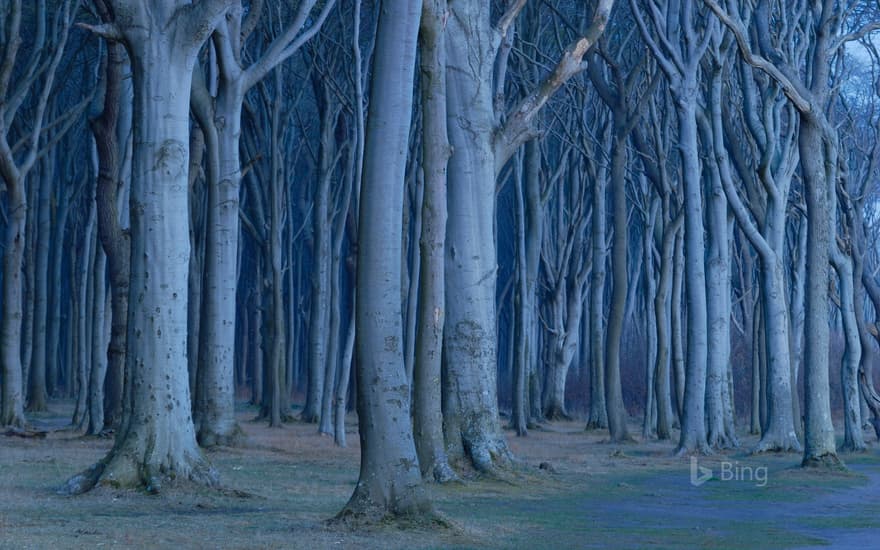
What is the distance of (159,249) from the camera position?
12.4 metres

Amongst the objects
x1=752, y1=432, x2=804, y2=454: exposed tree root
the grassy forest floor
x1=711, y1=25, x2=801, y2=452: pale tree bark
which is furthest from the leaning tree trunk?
x1=752, y1=432, x2=804, y2=454: exposed tree root

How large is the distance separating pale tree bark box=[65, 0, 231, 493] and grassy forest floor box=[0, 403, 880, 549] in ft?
1.63

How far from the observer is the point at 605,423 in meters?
29.7

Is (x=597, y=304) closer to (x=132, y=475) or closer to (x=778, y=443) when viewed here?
(x=778, y=443)

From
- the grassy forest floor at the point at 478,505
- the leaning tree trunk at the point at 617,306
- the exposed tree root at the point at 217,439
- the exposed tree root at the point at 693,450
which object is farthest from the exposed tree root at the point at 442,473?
the leaning tree trunk at the point at 617,306

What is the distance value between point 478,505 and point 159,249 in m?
4.11

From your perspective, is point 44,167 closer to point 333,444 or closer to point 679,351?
point 333,444

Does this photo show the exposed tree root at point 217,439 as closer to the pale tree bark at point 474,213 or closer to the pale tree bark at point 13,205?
the pale tree bark at point 13,205

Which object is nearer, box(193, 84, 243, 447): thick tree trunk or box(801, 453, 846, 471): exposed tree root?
box(801, 453, 846, 471): exposed tree root

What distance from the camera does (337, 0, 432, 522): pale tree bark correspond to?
32.7ft

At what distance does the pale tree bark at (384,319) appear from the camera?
998 centimetres

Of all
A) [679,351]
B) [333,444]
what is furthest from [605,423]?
[333,444]

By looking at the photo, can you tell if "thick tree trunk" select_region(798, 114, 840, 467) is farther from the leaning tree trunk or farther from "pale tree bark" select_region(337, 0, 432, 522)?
"pale tree bark" select_region(337, 0, 432, 522)

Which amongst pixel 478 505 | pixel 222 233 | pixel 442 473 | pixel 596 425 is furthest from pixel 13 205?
pixel 596 425
